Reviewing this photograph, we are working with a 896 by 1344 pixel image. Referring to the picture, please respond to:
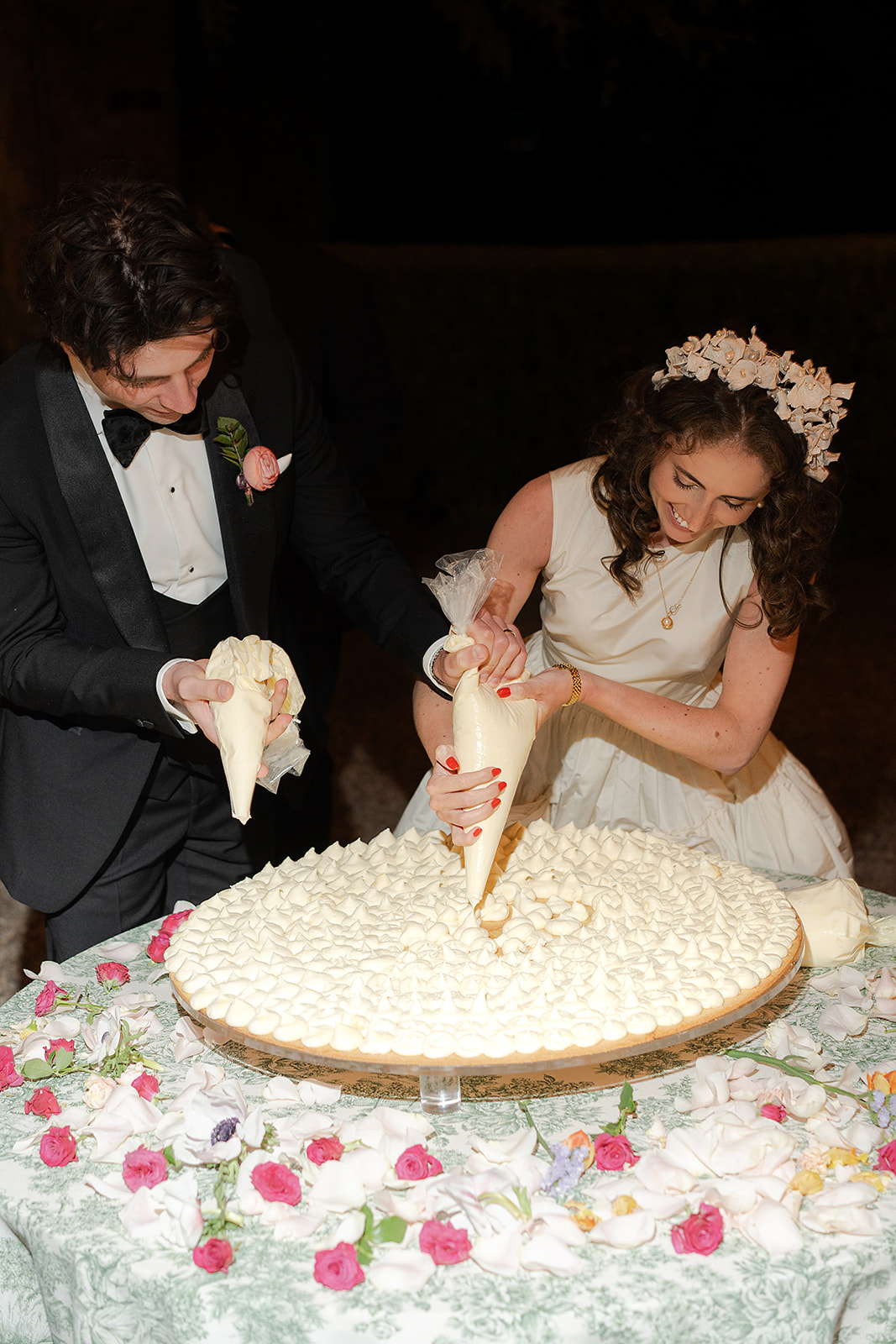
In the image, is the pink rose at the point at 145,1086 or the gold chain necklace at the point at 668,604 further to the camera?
the gold chain necklace at the point at 668,604

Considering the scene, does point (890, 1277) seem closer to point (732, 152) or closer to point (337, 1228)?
point (337, 1228)

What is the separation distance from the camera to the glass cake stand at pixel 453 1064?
167cm

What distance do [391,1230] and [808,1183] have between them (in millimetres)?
515

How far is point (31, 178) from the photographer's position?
300 inches

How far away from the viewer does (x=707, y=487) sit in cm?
257

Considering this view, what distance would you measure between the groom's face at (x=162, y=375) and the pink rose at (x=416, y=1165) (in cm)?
134

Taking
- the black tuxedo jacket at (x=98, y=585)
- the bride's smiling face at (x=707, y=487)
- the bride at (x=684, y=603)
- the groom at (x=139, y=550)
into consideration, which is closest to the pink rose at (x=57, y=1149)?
the groom at (x=139, y=550)

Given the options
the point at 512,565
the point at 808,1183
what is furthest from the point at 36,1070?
the point at 512,565

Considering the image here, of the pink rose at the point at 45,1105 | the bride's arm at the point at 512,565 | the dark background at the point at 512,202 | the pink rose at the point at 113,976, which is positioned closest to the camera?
the pink rose at the point at 45,1105

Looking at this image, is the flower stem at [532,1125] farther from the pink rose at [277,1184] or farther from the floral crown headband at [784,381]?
the floral crown headband at [784,381]

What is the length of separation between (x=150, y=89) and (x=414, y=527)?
13.9ft

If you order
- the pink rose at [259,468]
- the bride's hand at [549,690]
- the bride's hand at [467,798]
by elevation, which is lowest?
the bride's hand at [549,690]

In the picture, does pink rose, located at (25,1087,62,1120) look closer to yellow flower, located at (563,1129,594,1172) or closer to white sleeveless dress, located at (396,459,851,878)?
yellow flower, located at (563,1129,594,1172)

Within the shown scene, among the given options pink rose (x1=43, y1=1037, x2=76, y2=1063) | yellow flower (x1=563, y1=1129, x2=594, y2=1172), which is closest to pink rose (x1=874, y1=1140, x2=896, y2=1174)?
yellow flower (x1=563, y1=1129, x2=594, y2=1172)
